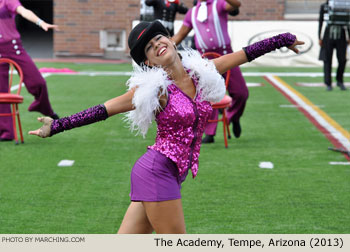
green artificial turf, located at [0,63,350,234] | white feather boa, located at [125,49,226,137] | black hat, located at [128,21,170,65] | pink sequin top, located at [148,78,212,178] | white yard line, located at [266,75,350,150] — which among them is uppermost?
black hat, located at [128,21,170,65]

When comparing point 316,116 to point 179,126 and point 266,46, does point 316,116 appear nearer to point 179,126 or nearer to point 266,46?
point 266,46

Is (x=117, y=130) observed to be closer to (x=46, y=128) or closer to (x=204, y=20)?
(x=204, y=20)

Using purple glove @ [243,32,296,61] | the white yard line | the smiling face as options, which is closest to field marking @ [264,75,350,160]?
the white yard line

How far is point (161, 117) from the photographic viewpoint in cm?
432

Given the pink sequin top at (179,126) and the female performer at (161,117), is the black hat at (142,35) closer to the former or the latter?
the female performer at (161,117)

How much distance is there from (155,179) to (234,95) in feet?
18.9

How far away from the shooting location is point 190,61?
4.55m

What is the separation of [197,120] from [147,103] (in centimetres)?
33

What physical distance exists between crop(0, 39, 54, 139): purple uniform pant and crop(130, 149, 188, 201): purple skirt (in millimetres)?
5769

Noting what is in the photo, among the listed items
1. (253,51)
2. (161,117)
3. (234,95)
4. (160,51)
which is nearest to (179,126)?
(161,117)

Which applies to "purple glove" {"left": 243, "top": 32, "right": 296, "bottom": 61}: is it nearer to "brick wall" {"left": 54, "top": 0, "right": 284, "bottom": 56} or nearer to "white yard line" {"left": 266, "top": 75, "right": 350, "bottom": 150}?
"white yard line" {"left": 266, "top": 75, "right": 350, "bottom": 150}

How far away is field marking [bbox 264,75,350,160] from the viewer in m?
10.1

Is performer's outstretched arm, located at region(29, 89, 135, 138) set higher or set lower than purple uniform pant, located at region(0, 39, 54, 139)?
higher
